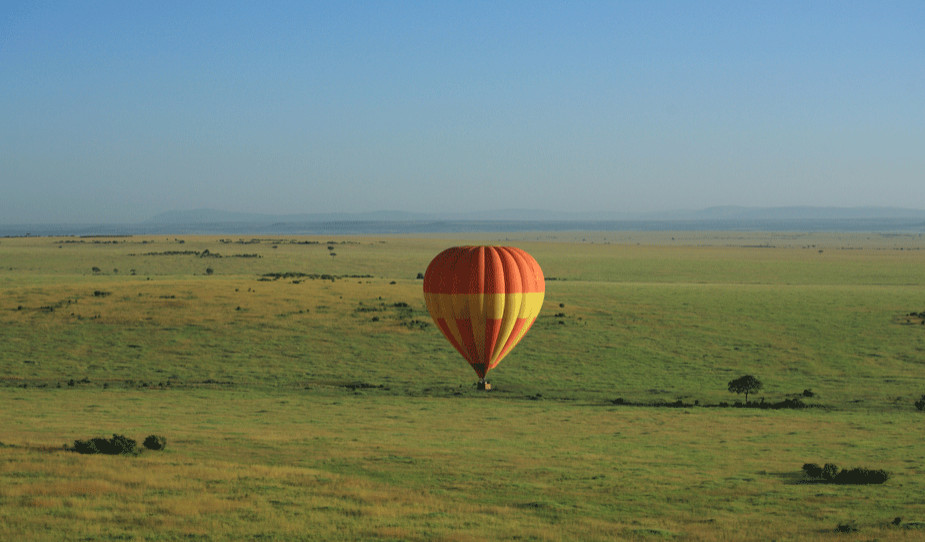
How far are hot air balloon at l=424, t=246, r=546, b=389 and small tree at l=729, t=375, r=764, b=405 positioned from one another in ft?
38.6

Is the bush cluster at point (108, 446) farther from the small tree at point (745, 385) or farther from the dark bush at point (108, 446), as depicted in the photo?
the small tree at point (745, 385)

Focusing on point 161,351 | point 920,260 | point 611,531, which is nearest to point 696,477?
point 611,531

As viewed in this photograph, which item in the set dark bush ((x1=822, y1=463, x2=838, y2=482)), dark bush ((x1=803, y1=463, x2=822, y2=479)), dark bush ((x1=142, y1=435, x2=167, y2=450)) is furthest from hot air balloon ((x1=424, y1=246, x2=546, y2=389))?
dark bush ((x1=822, y1=463, x2=838, y2=482))

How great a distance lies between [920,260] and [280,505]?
128183 millimetres

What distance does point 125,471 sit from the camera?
23.3m

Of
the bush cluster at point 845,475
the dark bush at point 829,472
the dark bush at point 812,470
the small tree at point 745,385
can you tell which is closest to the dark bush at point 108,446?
the dark bush at point 812,470

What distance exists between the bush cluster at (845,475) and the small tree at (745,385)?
16102 mm

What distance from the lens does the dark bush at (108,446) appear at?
25.5m

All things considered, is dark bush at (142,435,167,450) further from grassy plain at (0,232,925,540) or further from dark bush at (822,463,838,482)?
dark bush at (822,463,838,482)

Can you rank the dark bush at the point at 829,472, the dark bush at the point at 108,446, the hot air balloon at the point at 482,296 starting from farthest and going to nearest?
the hot air balloon at the point at 482,296
the dark bush at the point at 108,446
the dark bush at the point at 829,472

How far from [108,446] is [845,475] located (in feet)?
66.1

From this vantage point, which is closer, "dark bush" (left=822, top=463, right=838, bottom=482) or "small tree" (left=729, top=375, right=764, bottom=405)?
"dark bush" (left=822, top=463, right=838, bottom=482)

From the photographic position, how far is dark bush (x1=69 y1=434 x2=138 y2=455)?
2555 cm

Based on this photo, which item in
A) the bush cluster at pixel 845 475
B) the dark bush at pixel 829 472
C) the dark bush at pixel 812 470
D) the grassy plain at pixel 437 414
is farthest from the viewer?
the dark bush at pixel 812 470
